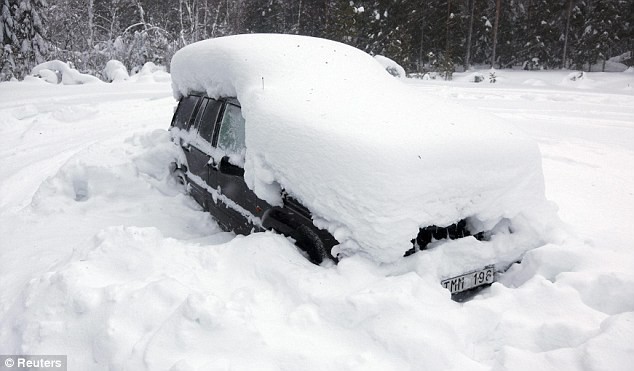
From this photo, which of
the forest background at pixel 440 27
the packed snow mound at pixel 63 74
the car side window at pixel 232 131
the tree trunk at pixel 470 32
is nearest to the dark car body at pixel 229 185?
the car side window at pixel 232 131

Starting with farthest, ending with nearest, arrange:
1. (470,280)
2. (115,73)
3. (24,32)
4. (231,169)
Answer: (24,32)
(115,73)
(231,169)
(470,280)

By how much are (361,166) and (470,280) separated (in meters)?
1.22

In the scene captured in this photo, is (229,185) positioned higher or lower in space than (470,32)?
lower

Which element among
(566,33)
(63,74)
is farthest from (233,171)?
(566,33)

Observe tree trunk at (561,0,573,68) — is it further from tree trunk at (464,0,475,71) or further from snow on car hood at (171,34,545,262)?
snow on car hood at (171,34,545,262)

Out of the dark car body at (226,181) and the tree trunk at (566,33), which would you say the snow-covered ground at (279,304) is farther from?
the tree trunk at (566,33)

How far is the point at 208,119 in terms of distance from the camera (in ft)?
14.3

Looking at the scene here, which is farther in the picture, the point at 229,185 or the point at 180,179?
the point at 180,179

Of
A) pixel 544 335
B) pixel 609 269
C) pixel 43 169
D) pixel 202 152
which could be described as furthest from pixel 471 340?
pixel 43 169

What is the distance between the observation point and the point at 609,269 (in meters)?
3.07

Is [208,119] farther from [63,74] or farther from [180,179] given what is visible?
[63,74]

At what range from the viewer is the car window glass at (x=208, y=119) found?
4.23 meters

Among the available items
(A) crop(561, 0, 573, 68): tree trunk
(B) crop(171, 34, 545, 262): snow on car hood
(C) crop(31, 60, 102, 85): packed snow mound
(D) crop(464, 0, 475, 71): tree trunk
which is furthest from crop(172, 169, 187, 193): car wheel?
(A) crop(561, 0, 573, 68): tree trunk

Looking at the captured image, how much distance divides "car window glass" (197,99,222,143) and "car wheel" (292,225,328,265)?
1.62 m
